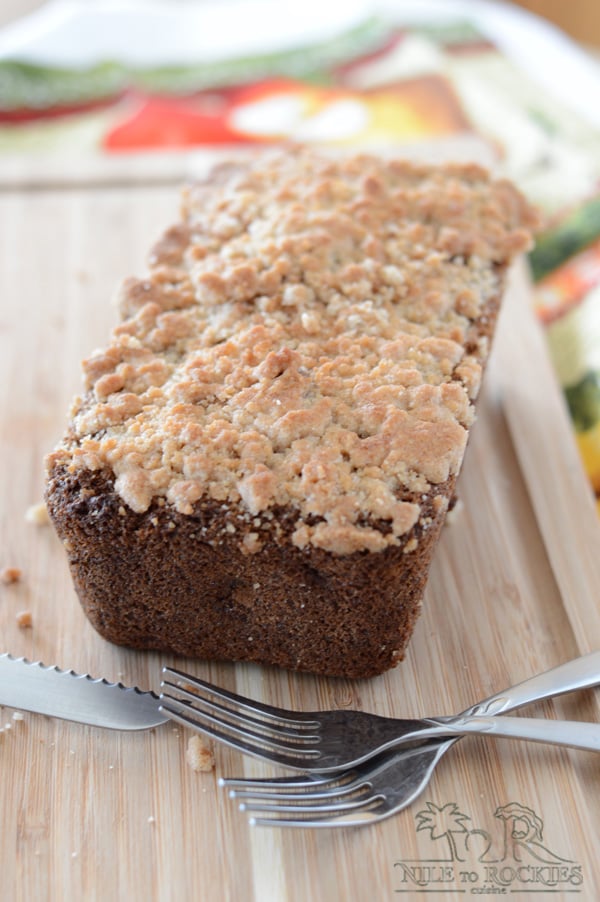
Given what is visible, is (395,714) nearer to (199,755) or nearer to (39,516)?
(199,755)

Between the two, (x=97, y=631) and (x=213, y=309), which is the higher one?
(x=213, y=309)

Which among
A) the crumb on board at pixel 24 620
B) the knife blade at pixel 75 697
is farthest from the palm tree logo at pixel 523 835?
the crumb on board at pixel 24 620

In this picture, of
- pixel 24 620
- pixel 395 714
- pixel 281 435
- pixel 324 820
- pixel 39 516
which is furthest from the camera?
pixel 39 516

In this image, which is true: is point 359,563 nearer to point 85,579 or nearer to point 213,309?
point 85,579

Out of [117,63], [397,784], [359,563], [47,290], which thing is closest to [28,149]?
[117,63]

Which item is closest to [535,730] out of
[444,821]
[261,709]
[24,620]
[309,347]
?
[444,821]

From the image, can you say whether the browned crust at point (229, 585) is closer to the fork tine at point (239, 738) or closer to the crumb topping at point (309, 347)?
the crumb topping at point (309, 347)
